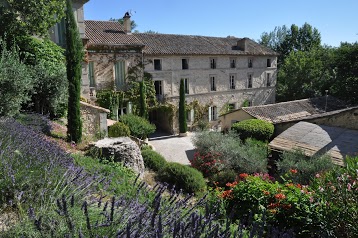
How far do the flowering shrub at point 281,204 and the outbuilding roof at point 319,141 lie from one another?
18.6ft

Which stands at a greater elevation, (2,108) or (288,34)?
(288,34)

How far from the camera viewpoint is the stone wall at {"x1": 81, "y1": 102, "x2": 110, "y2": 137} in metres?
13.1

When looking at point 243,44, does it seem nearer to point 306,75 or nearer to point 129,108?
point 306,75

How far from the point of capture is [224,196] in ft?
20.6

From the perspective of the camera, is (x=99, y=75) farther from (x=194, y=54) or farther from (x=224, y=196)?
(x=224, y=196)

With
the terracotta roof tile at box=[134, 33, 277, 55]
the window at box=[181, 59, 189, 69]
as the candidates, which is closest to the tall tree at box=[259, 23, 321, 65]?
the terracotta roof tile at box=[134, 33, 277, 55]

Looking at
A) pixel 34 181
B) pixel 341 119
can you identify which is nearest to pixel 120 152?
pixel 34 181

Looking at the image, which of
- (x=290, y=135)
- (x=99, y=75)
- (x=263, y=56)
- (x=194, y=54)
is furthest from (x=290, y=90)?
(x=99, y=75)

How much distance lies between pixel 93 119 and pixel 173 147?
6.21 m

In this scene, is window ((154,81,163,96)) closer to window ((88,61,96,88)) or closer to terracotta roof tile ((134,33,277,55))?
terracotta roof tile ((134,33,277,55))

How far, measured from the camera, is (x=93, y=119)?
1325cm

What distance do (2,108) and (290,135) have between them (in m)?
11.9

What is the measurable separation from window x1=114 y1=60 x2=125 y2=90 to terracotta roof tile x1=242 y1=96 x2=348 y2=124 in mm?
9067

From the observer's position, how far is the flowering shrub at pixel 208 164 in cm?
1119
